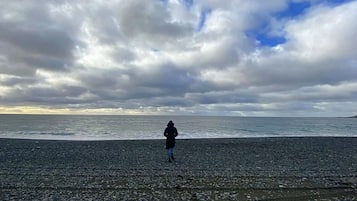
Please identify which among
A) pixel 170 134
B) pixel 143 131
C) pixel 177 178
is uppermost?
pixel 170 134

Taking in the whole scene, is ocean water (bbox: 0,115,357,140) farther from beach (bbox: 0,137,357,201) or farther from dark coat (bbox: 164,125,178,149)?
beach (bbox: 0,137,357,201)

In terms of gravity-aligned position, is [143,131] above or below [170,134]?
below

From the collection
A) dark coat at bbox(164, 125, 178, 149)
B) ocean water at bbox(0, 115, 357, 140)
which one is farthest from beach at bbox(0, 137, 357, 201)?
ocean water at bbox(0, 115, 357, 140)

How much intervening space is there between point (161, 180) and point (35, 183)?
5.08 metres

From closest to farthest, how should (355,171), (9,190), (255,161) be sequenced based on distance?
(9,190), (355,171), (255,161)

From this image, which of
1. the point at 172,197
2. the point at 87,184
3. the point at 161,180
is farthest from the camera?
the point at 161,180

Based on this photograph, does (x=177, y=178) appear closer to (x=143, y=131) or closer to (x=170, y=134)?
(x=170, y=134)

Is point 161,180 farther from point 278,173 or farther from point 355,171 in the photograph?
A: point 355,171

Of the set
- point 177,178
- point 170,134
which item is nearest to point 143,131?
point 170,134

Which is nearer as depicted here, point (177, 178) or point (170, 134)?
point (177, 178)

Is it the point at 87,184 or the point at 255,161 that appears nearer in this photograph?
the point at 87,184

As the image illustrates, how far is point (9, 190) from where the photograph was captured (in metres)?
11.6

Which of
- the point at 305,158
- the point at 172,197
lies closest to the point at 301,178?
the point at 172,197

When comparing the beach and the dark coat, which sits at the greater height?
the dark coat
